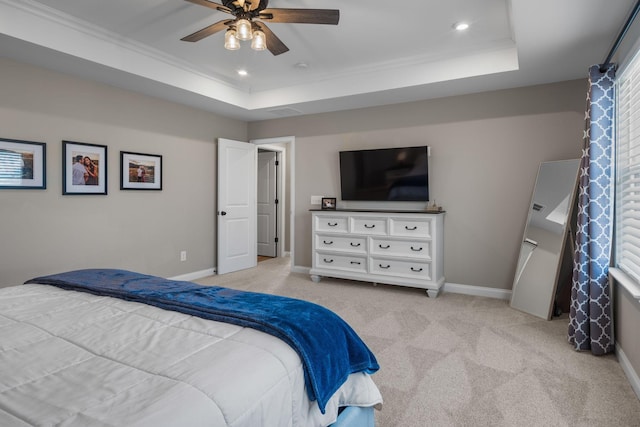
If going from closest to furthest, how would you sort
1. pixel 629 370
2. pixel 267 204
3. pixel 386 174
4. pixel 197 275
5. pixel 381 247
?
1. pixel 629 370
2. pixel 381 247
3. pixel 386 174
4. pixel 197 275
5. pixel 267 204

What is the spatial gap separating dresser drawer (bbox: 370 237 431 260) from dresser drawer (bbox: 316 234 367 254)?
0.15 meters

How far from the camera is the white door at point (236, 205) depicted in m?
5.27

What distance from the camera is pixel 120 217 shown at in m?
4.12

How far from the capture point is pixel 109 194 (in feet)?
13.2

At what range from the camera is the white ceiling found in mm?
2818

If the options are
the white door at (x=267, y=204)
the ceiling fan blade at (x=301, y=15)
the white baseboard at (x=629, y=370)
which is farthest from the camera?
the white door at (x=267, y=204)

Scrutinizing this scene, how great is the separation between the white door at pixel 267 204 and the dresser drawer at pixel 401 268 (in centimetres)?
299

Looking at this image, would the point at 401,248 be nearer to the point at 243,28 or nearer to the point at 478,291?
the point at 478,291

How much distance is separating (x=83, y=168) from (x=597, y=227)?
15.5ft

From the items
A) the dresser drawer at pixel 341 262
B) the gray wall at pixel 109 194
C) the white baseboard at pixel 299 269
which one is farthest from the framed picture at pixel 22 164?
the white baseboard at pixel 299 269

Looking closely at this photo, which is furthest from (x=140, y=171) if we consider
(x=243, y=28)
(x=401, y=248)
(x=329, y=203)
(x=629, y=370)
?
(x=629, y=370)

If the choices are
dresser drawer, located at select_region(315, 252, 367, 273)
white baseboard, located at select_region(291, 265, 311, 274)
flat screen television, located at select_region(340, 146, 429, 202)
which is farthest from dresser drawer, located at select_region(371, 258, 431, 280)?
white baseboard, located at select_region(291, 265, 311, 274)

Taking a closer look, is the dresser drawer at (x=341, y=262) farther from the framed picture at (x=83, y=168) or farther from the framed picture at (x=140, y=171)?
the framed picture at (x=83, y=168)

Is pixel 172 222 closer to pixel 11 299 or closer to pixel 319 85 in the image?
pixel 319 85
